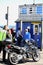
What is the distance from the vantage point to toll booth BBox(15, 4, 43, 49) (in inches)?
655

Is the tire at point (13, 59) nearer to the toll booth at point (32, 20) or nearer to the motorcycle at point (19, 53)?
the motorcycle at point (19, 53)

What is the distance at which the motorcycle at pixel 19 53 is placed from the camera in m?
11.0

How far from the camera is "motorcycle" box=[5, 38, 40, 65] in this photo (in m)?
11.0

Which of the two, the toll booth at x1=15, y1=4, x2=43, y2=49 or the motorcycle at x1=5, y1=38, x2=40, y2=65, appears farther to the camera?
A: the toll booth at x1=15, y1=4, x2=43, y2=49

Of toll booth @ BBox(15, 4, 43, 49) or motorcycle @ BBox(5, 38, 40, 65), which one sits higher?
toll booth @ BBox(15, 4, 43, 49)


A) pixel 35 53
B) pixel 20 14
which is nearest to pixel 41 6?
pixel 20 14

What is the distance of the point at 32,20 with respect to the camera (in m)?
17.0

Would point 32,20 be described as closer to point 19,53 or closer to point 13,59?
point 19,53

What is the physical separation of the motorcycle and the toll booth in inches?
192

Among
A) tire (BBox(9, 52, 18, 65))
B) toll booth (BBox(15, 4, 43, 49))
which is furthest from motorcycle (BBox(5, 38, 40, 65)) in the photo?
toll booth (BBox(15, 4, 43, 49))

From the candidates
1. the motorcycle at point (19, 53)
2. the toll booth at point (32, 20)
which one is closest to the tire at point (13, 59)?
the motorcycle at point (19, 53)

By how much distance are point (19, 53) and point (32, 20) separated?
605 centimetres

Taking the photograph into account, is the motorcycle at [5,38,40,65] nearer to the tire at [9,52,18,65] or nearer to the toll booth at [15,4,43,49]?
the tire at [9,52,18,65]

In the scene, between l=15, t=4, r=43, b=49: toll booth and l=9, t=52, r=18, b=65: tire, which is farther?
l=15, t=4, r=43, b=49: toll booth
